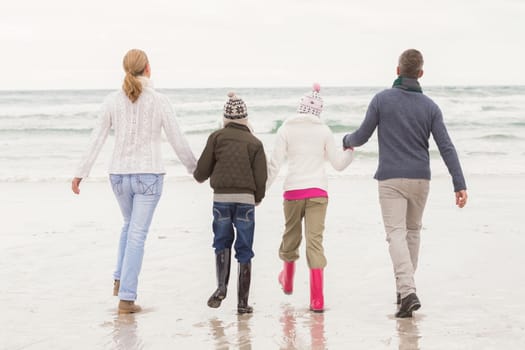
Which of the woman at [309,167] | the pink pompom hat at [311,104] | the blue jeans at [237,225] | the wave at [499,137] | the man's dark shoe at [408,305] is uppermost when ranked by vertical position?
the wave at [499,137]

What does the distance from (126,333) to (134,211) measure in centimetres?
88

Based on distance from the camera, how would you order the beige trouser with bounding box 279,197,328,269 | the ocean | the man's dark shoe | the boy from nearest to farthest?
the man's dark shoe, the boy, the beige trouser with bounding box 279,197,328,269, the ocean

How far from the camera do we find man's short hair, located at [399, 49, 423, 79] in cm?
529

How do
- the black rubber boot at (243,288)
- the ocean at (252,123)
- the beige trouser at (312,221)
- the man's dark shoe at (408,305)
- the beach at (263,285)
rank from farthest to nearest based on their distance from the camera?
the ocean at (252,123) < the beige trouser at (312,221) < the black rubber boot at (243,288) < the man's dark shoe at (408,305) < the beach at (263,285)

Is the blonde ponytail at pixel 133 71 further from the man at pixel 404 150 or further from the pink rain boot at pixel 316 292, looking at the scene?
the pink rain boot at pixel 316 292

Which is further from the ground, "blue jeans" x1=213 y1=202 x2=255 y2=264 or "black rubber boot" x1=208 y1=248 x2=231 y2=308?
"blue jeans" x1=213 y1=202 x2=255 y2=264

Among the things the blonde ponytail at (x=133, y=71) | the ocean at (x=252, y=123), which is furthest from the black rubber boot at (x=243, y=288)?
the ocean at (x=252, y=123)

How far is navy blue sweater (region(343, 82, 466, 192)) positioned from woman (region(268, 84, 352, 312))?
0.36 metres

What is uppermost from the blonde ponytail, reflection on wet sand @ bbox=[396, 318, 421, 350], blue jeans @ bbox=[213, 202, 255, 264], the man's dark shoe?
the blonde ponytail

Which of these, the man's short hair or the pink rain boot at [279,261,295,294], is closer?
the man's short hair

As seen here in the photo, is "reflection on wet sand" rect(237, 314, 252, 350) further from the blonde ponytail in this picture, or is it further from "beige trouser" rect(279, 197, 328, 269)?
the blonde ponytail

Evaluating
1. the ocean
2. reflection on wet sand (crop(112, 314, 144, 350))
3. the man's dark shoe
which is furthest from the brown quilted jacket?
the ocean

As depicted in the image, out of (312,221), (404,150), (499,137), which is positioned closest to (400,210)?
(404,150)

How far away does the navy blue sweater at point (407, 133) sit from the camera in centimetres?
523
